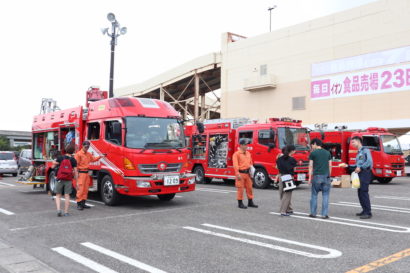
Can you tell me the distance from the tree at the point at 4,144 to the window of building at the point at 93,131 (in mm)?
90289

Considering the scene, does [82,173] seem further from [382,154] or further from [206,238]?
[382,154]

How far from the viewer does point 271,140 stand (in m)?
14.6

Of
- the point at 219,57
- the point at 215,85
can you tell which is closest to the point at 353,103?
the point at 219,57

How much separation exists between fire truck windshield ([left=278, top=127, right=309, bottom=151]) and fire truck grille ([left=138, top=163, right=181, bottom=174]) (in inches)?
220

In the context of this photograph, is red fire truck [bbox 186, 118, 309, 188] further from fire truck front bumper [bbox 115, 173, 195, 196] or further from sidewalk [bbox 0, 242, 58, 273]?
sidewalk [bbox 0, 242, 58, 273]

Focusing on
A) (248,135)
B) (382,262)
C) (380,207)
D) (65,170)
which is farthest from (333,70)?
(382,262)

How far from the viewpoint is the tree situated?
90525 millimetres

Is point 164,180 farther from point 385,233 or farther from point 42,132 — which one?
point 42,132

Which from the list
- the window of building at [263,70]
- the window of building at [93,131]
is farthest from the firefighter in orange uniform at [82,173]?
the window of building at [263,70]

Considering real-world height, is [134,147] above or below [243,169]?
above

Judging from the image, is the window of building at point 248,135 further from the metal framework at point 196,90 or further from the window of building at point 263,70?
the metal framework at point 196,90

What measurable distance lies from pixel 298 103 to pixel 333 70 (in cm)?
403

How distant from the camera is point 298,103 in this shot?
31.9 meters

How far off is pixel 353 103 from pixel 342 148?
963 centimetres
